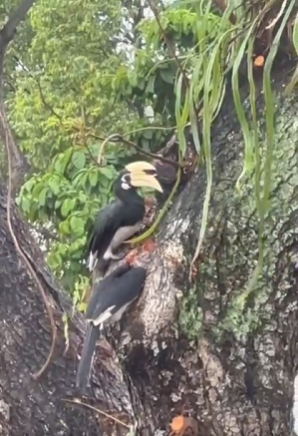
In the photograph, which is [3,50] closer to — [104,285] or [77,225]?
[104,285]

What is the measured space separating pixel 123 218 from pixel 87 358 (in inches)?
7.2

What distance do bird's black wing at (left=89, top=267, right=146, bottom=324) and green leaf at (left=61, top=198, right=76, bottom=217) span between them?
105 cm

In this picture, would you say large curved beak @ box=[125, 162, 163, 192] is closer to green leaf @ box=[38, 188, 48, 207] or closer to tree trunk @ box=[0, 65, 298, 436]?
tree trunk @ box=[0, 65, 298, 436]

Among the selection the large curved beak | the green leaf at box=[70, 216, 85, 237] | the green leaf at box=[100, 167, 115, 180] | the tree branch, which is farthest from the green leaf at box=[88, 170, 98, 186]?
the large curved beak

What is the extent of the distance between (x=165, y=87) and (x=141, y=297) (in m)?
0.97

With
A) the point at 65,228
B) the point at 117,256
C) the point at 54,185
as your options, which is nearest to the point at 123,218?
the point at 117,256

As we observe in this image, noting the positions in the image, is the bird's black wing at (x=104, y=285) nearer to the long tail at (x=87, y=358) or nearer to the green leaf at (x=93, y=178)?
the long tail at (x=87, y=358)

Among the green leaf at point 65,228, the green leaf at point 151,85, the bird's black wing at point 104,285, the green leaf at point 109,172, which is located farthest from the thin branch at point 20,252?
the green leaf at point 65,228

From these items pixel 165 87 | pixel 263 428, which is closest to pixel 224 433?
pixel 263 428

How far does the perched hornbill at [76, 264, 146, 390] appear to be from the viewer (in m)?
0.83

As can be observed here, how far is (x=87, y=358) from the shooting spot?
3.23 ft

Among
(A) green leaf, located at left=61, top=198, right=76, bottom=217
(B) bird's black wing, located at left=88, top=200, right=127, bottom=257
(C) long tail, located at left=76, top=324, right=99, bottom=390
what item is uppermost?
→ (B) bird's black wing, located at left=88, top=200, right=127, bottom=257

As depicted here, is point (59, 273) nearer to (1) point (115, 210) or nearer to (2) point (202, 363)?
(1) point (115, 210)

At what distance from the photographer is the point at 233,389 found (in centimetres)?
83
